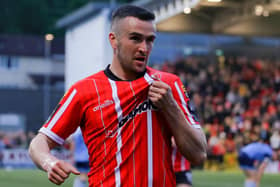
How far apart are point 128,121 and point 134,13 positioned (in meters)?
0.66

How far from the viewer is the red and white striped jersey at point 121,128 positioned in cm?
466

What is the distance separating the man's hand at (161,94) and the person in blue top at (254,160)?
41.9 ft

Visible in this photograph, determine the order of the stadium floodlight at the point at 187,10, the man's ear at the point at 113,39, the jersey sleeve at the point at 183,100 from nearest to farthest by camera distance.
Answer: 1. the jersey sleeve at the point at 183,100
2. the man's ear at the point at 113,39
3. the stadium floodlight at the point at 187,10

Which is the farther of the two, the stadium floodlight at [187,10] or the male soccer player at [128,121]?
the stadium floodlight at [187,10]

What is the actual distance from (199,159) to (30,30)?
65.1 meters

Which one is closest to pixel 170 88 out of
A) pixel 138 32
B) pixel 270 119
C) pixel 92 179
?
pixel 138 32

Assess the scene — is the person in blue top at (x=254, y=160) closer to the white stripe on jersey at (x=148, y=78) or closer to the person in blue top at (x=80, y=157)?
the person in blue top at (x=80, y=157)

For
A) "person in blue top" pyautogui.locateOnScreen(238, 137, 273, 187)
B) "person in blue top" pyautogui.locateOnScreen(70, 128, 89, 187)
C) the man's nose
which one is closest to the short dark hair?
the man's nose

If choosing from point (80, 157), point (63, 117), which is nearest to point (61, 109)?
point (63, 117)

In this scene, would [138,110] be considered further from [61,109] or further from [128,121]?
[61,109]

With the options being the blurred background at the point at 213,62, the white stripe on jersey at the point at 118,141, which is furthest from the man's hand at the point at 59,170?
the blurred background at the point at 213,62

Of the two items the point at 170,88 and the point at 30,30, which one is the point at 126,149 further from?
the point at 30,30

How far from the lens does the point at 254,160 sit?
17.2 metres

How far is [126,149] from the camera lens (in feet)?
15.3
